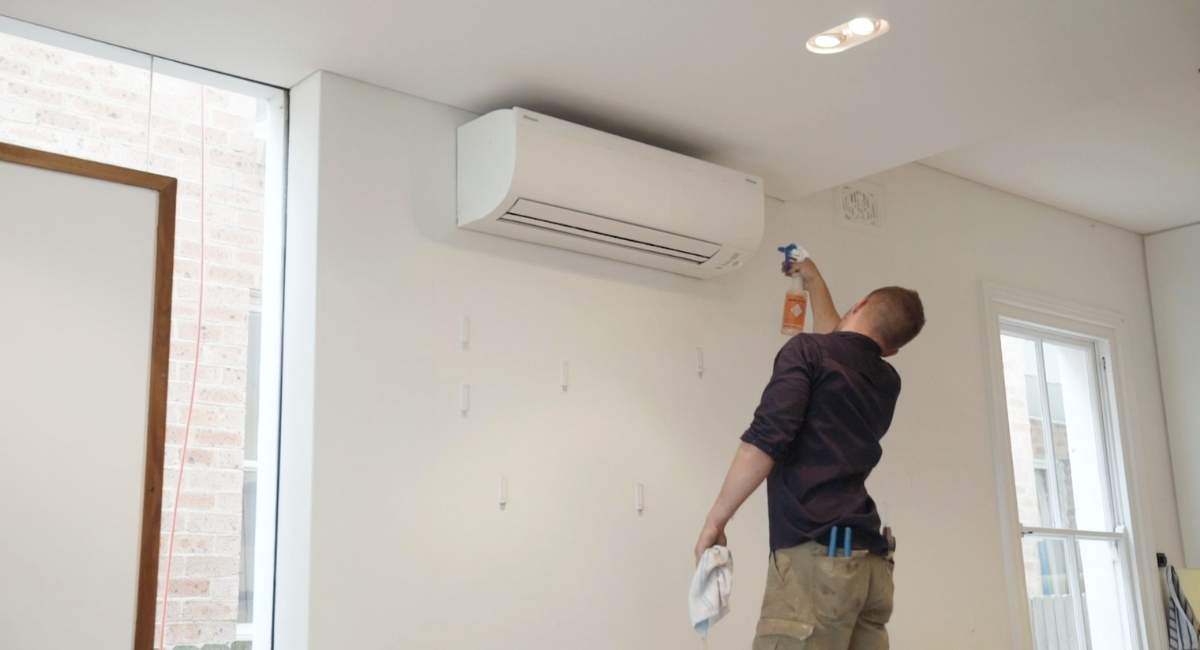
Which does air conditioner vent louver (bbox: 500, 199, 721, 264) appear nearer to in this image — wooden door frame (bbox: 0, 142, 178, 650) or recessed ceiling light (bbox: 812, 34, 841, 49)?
recessed ceiling light (bbox: 812, 34, 841, 49)

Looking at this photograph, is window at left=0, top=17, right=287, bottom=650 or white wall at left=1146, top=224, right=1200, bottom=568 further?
white wall at left=1146, top=224, right=1200, bottom=568

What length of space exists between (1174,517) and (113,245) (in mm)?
4798

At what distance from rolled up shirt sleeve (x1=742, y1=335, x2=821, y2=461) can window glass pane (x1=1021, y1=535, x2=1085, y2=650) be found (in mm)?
2534

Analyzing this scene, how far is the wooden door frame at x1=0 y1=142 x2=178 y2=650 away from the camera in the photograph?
269 centimetres

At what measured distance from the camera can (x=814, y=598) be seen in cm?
251

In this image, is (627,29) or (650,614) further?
(650,614)

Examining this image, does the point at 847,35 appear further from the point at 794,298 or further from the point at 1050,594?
the point at 1050,594

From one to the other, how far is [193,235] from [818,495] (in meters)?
1.75

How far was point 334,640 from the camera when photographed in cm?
275

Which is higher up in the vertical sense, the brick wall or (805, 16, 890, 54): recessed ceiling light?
(805, 16, 890, 54): recessed ceiling light

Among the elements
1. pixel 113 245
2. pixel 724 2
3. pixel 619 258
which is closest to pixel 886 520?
pixel 619 258

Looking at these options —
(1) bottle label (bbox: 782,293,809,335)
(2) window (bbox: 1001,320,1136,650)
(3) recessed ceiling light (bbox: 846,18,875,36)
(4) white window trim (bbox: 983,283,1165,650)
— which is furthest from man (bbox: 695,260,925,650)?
(2) window (bbox: 1001,320,1136,650)

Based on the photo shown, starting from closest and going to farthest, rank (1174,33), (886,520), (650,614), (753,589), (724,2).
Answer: (724,2) → (1174,33) → (650,614) → (753,589) → (886,520)

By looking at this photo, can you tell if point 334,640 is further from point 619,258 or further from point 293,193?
point 619,258
